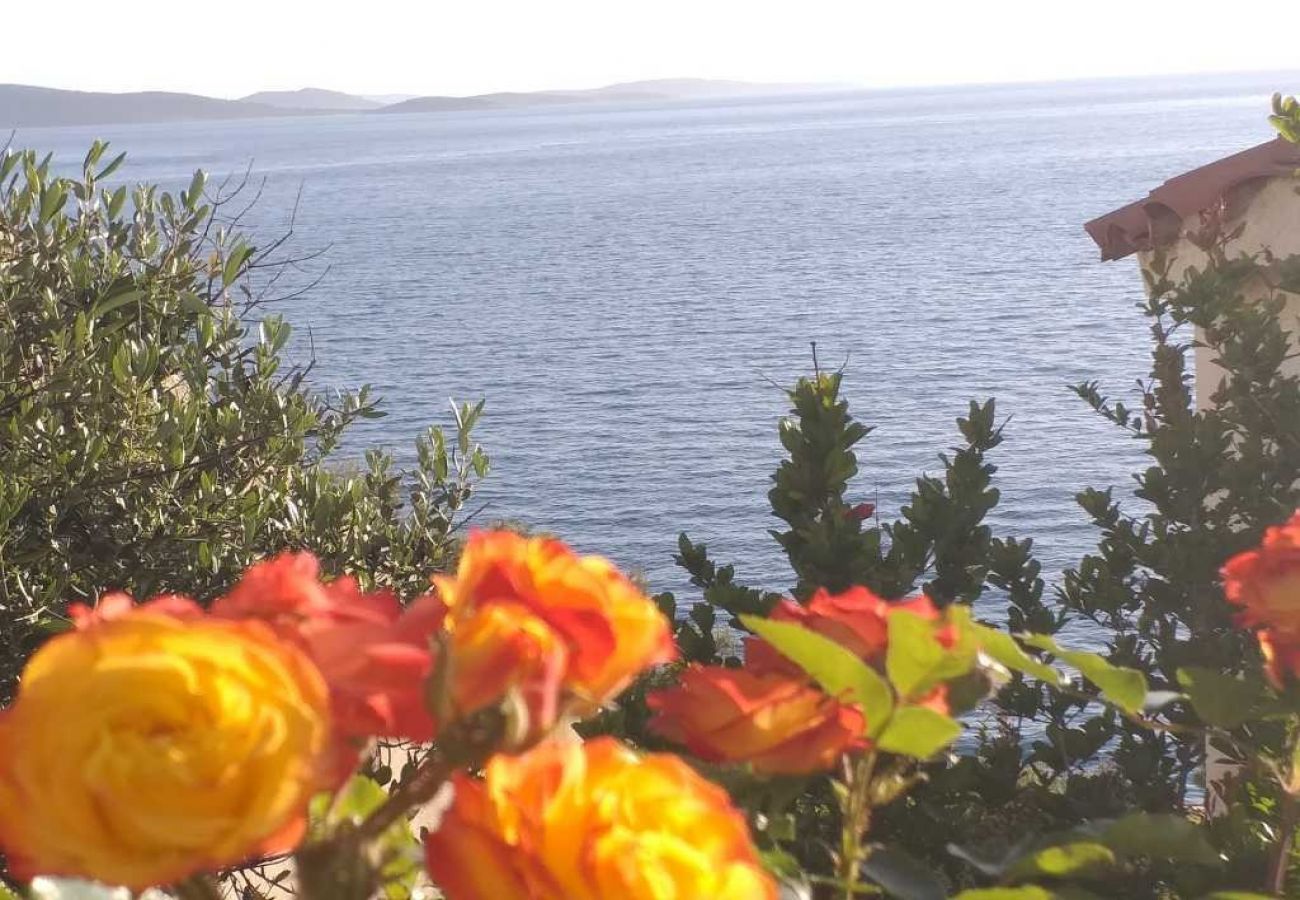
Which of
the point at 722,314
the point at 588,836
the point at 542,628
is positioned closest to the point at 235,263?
the point at 542,628

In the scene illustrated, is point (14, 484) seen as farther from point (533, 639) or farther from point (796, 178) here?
point (796, 178)

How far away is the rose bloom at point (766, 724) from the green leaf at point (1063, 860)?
0.52 ft

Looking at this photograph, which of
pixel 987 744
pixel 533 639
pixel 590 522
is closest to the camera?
pixel 533 639

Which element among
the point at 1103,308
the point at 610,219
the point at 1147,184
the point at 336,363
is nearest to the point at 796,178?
the point at 610,219

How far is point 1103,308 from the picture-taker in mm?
58750

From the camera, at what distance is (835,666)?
895mm

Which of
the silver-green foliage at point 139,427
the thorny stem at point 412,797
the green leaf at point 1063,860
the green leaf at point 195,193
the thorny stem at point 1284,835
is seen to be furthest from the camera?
the green leaf at point 195,193

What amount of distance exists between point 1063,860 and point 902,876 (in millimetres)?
114

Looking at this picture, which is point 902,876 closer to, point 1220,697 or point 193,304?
point 1220,697

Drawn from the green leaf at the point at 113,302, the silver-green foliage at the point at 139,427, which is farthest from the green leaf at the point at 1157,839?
the green leaf at the point at 113,302

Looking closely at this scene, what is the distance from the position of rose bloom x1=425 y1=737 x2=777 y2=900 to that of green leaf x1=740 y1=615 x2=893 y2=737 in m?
0.18

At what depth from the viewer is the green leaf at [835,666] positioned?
887 millimetres

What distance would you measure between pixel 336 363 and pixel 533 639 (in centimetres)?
5392

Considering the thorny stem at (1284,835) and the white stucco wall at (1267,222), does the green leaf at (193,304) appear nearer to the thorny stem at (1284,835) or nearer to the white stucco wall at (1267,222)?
the thorny stem at (1284,835)
